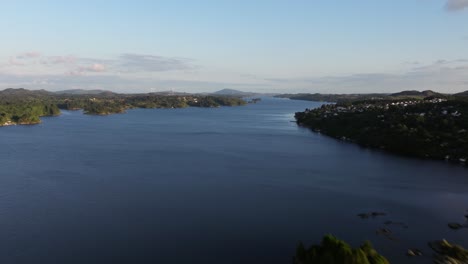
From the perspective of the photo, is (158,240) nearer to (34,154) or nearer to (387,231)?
(387,231)

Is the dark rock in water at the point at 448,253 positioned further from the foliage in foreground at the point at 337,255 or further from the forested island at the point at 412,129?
the forested island at the point at 412,129

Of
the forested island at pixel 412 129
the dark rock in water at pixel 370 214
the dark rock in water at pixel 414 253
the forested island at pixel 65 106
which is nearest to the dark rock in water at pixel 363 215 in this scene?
the dark rock in water at pixel 370 214

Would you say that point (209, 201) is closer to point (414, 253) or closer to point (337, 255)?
point (337, 255)

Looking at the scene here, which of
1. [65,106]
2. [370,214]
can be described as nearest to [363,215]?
[370,214]

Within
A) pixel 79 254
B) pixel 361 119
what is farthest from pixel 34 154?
pixel 361 119

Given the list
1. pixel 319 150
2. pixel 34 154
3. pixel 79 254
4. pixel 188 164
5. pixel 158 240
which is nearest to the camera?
pixel 79 254

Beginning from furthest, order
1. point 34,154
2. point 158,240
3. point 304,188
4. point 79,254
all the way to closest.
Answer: point 34,154
point 304,188
point 158,240
point 79,254
